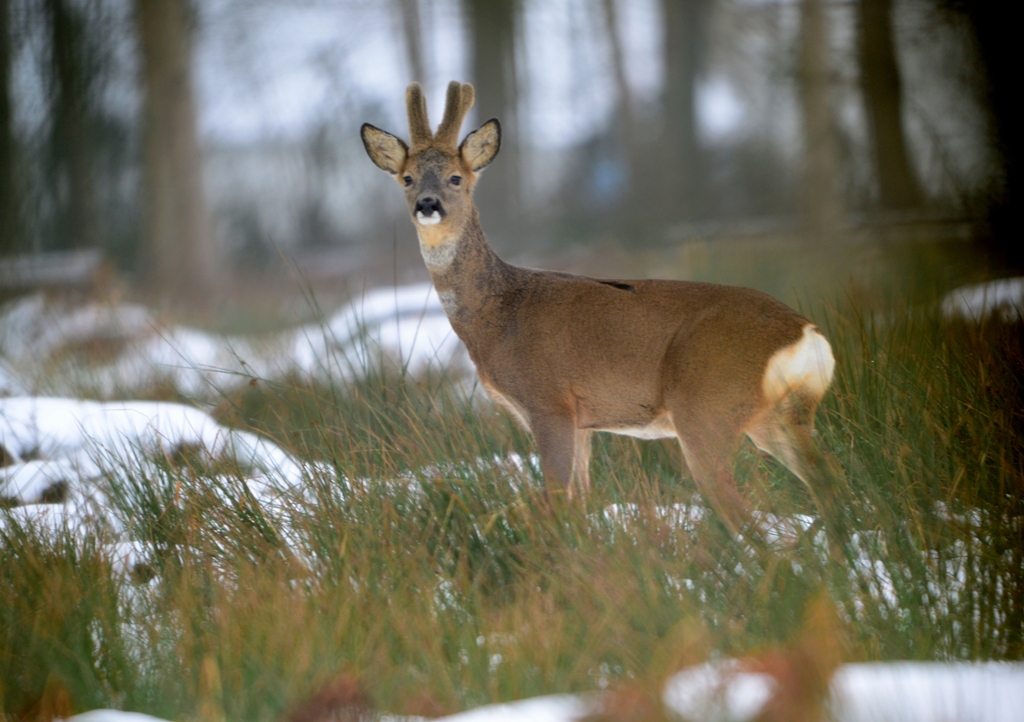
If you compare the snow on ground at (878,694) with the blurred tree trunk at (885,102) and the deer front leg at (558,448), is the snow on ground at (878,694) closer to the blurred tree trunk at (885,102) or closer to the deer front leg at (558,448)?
the deer front leg at (558,448)

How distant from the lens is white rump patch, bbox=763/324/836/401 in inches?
116

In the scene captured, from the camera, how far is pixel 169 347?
712 cm

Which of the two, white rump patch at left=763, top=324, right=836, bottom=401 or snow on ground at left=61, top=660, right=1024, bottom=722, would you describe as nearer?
snow on ground at left=61, top=660, right=1024, bottom=722

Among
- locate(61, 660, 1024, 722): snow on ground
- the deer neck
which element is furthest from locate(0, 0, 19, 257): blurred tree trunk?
locate(61, 660, 1024, 722): snow on ground

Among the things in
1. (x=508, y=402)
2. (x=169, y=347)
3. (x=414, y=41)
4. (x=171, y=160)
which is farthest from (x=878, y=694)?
(x=414, y=41)

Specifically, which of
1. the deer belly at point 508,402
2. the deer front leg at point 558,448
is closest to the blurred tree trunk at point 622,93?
the deer belly at point 508,402

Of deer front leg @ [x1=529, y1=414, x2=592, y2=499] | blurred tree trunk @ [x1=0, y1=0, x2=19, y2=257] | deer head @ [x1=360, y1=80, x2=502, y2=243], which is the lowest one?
deer front leg @ [x1=529, y1=414, x2=592, y2=499]

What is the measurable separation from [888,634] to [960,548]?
489 millimetres

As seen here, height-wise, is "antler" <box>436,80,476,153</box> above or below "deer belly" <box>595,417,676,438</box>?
above

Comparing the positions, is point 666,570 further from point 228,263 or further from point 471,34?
point 228,263

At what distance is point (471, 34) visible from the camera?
13672mm

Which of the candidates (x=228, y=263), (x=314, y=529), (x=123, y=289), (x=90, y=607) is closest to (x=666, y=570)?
(x=314, y=529)

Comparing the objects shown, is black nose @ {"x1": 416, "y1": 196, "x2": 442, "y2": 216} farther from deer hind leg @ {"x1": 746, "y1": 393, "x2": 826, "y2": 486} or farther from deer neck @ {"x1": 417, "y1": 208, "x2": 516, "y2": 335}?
deer hind leg @ {"x1": 746, "y1": 393, "x2": 826, "y2": 486}

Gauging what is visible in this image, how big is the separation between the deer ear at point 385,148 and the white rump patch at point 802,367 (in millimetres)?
1650
